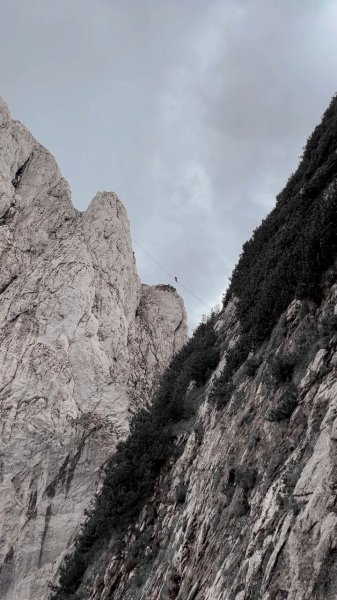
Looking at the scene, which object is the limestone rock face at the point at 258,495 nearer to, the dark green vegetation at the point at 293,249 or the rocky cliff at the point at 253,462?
the rocky cliff at the point at 253,462

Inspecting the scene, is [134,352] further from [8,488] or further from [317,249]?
[317,249]

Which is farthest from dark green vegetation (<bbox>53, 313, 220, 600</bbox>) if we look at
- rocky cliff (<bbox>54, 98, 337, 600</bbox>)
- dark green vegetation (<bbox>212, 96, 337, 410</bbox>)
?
dark green vegetation (<bbox>212, 96, 337, 410</bbox>)

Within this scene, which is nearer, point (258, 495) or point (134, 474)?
point (258, 495)

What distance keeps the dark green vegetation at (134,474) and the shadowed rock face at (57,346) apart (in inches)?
385

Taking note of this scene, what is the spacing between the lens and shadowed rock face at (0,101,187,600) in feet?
91.6

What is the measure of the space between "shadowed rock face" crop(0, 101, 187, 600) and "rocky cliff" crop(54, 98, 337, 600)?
495 inches

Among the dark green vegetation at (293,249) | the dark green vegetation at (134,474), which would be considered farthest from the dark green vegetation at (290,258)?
the dark green vegetation at (134,474)

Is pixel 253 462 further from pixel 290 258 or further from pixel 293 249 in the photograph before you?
pixel 293 249

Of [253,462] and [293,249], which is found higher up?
[293,249]

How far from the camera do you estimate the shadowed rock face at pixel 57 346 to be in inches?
1099

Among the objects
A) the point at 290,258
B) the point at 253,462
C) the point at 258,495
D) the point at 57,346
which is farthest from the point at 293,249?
the point at 57,346

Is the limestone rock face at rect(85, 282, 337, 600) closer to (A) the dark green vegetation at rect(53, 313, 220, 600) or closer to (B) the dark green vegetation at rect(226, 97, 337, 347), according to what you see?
(A) the dark green vegetation at rect(53, 313, 220, 600)

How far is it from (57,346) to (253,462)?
92.7ft

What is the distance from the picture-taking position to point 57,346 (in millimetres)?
35094
